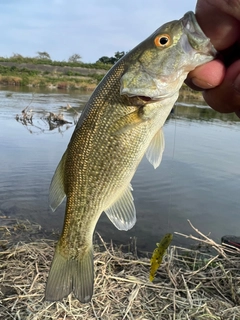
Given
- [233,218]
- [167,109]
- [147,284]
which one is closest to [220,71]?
[167,109]

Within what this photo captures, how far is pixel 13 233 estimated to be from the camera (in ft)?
20.1

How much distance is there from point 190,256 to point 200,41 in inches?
160

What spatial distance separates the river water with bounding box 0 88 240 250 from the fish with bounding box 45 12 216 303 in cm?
262

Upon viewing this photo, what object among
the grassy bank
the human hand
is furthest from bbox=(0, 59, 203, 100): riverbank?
the human hand

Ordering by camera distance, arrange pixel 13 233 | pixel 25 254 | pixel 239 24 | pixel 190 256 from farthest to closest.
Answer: pixel 13 233, pixel 190 256, pixel 25 254, pixel 239 24

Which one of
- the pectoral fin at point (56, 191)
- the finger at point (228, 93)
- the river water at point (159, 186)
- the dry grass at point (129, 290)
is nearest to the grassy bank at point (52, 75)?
the river water at point (159, 186)

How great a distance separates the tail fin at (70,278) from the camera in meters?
2.68

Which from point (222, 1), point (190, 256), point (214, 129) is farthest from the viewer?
point (214, 129)

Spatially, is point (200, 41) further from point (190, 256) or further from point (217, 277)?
point (190, 256)

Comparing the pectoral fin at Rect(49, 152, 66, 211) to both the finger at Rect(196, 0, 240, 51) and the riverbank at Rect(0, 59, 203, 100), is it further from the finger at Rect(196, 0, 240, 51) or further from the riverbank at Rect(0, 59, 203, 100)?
the riverbank at Rect(0, 59, 203, 100)

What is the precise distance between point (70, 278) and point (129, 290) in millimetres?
1645

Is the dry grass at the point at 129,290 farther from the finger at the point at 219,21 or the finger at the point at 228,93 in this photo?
the finger at the point at 219,21

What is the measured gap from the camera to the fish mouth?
2.14 meters

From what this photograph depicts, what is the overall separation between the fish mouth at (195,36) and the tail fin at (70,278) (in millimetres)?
1722
